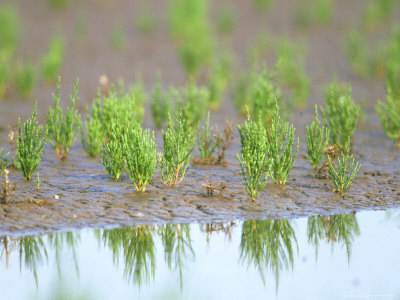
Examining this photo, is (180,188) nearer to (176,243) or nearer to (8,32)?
(176,243)

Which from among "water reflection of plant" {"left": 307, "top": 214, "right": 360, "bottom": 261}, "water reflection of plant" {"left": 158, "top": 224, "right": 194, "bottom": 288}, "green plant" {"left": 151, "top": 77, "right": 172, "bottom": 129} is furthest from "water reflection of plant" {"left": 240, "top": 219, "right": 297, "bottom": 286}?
"green plant" {"left": 151, "top": 77, "right": 172, "bottom": 129}

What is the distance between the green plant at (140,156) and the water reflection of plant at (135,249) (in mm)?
752

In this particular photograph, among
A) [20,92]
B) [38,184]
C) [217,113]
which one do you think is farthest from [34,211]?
[20,92]

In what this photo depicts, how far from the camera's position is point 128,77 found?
12641 millimetres

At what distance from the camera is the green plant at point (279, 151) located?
6320mm

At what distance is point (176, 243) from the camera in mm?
5230

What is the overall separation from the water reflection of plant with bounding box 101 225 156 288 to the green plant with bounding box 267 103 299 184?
54.8 inches

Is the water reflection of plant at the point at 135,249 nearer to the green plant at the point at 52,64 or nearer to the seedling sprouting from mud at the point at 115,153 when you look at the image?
the seedling sprouting from mud at the point at 115,153

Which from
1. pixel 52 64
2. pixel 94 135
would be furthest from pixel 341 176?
pixel 52 64

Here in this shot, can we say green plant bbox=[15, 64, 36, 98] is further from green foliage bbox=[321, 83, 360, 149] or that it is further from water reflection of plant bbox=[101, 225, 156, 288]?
water reflection of plant bbox=[101, 225, 156, 288]

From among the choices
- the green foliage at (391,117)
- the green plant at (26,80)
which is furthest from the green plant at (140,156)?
the green plant at (26,80)

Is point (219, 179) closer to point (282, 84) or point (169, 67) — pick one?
point (282, 84)

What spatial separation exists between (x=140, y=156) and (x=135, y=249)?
3.93 ft

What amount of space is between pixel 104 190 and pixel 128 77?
257 inches
